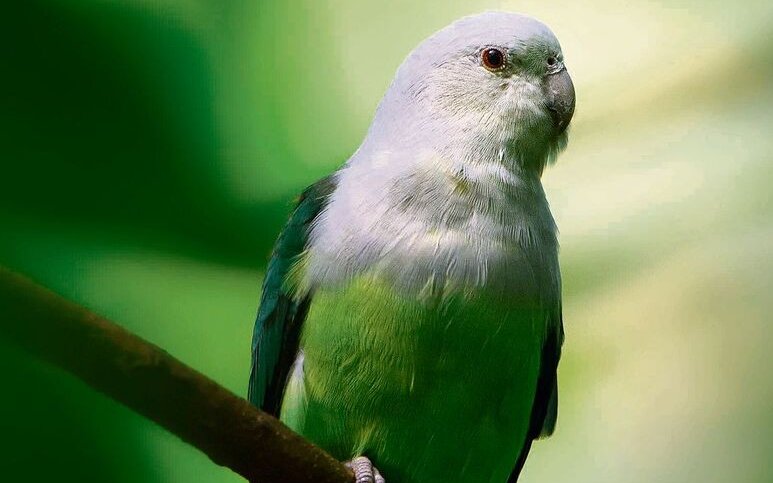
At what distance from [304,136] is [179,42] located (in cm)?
54

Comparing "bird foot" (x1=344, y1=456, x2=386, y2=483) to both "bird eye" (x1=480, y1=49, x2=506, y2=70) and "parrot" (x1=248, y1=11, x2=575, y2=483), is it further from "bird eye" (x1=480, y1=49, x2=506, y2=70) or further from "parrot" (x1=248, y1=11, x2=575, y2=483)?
"bird eye" (x1=480, y1=49, x2=506, y2=70)

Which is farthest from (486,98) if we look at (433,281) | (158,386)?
(158,386)

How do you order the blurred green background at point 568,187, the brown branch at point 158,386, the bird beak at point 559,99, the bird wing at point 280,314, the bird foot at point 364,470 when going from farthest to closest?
1. the bird beak at point 559,99
2. the bird wing at point 280,314
3. the bird foot at point 364,470
4. the blurred green background at point 568,187
5. the brown branch at point 158,386

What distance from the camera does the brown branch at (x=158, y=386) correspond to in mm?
502

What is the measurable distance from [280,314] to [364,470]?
0.37m

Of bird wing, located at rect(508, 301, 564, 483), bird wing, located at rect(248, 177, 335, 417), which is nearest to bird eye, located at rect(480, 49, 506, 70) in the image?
A: bird wing, located at rect(248, 177, 335, 417)

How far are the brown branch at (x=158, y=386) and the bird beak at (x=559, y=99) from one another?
0.92 m

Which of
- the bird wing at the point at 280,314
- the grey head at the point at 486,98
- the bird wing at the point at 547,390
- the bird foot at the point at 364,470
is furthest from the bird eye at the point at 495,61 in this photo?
the bird foot at the point at 364,470

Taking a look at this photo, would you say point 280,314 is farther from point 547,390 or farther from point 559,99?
point 559,99

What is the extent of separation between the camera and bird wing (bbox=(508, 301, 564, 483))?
1.89 meters

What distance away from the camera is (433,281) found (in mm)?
1615

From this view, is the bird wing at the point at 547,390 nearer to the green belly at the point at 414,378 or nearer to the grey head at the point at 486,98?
the green belly at the point at 414,378

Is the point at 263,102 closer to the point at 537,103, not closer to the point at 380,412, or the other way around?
the point at 537,103

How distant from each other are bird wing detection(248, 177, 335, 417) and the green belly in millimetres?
50
